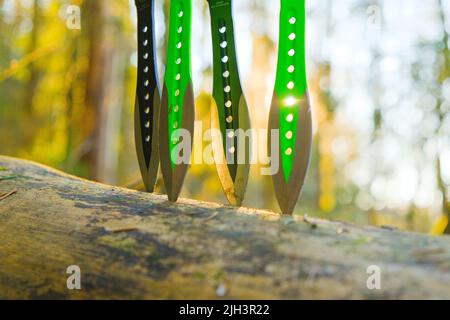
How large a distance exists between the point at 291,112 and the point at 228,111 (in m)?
0.31

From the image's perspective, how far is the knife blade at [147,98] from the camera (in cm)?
215

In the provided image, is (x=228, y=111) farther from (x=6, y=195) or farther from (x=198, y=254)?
(x=6, y=195)

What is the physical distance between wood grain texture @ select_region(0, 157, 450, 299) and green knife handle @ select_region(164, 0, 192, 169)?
391 mm

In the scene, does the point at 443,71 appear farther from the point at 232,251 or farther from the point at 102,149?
the point at 232,251

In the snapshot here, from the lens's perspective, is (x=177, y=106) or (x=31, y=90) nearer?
(x=177, y=106)

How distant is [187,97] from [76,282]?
3.07 feet

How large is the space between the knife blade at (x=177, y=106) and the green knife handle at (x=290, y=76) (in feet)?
1.40

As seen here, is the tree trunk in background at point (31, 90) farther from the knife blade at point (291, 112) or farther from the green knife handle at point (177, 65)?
the knife blade at point (291, 112)

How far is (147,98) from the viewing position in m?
2.20

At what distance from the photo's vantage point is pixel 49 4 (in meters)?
11.2

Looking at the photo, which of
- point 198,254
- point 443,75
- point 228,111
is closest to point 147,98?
point 228,111

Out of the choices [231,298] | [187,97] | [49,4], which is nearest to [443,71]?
[187,97]

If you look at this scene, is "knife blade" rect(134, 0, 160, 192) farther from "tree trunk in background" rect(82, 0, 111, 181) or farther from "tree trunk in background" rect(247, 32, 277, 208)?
"tree trunk in background" rect(247, 32, 277, 208)

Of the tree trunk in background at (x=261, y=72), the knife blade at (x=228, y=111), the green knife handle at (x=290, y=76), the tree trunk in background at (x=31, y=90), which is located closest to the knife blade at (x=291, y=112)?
the green knife handle at (x=290, y=76)
